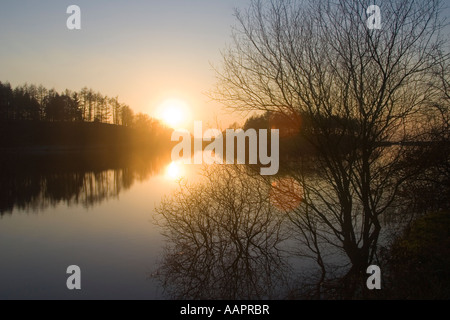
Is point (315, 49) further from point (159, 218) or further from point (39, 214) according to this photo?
point (39, 214)

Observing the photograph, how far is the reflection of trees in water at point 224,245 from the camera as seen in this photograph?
28.3 feet

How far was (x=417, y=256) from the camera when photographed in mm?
7520

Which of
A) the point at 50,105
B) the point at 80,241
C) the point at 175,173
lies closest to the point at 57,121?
the point at 50,105

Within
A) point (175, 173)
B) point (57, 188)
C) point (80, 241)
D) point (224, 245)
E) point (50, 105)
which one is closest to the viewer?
point (224, 245)

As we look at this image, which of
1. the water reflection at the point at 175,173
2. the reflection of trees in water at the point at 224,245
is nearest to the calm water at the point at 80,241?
the reflection of trees in water at the point at 224,245

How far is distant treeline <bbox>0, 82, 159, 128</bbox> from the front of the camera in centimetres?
7125

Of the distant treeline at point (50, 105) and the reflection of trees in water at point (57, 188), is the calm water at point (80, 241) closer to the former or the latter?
the reflection of trees in water at point (57, 188)

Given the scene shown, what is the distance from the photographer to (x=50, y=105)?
237 feet

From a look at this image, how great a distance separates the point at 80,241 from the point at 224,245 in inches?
200

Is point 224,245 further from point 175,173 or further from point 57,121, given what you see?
point 57,121

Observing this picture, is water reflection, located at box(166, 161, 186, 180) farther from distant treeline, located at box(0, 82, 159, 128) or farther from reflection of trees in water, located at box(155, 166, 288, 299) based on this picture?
distant treeline, located at box(0, 82, 159, 128)

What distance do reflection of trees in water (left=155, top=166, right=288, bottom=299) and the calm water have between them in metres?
0.67

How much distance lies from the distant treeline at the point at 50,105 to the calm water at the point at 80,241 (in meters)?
Result: 52.9
